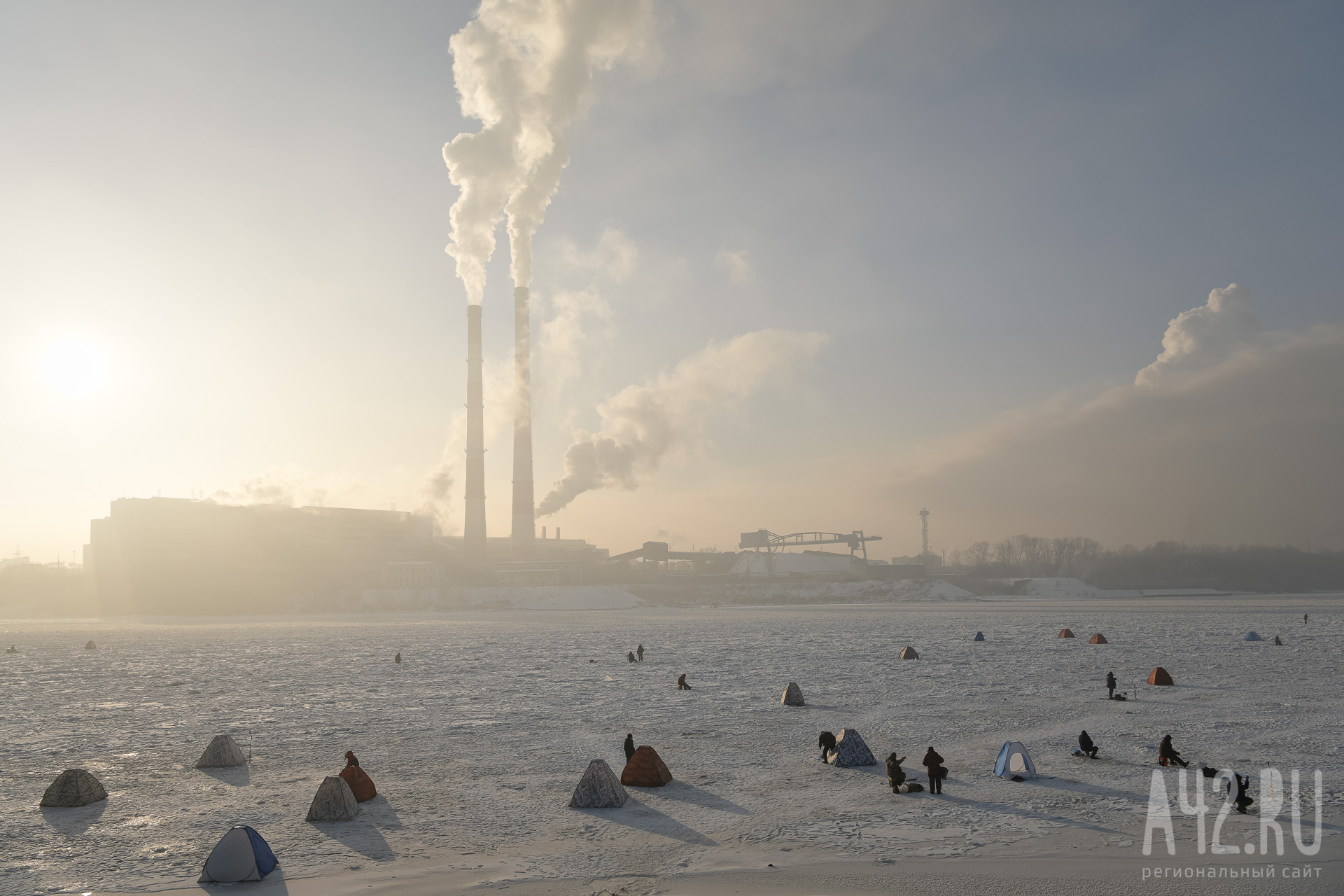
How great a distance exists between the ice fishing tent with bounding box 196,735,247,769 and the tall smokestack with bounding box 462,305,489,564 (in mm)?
110408

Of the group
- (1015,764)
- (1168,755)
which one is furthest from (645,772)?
(1168,755)

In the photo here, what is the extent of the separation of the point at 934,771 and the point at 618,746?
758 cm

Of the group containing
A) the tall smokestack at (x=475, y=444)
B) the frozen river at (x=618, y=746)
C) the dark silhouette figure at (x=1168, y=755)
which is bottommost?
the frozen river at (x=618, y=746)

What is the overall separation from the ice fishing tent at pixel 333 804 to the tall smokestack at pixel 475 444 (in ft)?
378

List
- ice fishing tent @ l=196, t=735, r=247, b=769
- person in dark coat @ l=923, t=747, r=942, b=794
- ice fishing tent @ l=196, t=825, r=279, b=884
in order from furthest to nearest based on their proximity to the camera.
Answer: ice fishing tent @ l=196, t=735, r=247, b=769
person in dark coat @ l=923, t=747, r=942, b=794
ice fishing tent @ l=196, t=825, r=279, b=884

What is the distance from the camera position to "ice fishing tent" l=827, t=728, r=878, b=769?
16.9 metres

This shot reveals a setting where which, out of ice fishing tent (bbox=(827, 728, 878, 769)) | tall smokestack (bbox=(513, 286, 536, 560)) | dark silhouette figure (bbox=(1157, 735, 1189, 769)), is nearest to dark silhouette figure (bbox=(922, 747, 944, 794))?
ice fishing tent (bbox=(827, 728, 878, 769))

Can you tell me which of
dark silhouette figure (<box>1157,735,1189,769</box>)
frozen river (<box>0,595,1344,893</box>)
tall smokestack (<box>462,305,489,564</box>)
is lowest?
frozen river (<box>0,595,1344,893</box>)

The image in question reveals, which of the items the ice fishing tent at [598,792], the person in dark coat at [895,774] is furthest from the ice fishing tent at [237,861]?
the person in dark coat at [895,774]

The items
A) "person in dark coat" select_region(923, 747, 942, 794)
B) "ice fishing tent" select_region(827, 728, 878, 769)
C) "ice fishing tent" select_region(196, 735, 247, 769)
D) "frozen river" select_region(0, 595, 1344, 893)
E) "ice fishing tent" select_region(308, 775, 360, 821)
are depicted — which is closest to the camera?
"frozen river" select_region(0, 595, 1344, 893)

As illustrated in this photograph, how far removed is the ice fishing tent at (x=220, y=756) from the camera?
698 inches

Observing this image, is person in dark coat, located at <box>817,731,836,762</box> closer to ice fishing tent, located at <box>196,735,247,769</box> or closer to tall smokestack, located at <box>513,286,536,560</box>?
ice fishing tent, located at <box>196,735,247,769</box>

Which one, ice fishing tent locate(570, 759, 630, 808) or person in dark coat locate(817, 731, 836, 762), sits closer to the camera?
ice fishing tent locate(570, 759, 630, 808)

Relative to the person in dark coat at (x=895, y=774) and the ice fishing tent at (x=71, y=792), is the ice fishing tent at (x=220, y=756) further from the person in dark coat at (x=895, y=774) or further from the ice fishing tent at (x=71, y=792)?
the person in dark coat at (x=895, y=774)
